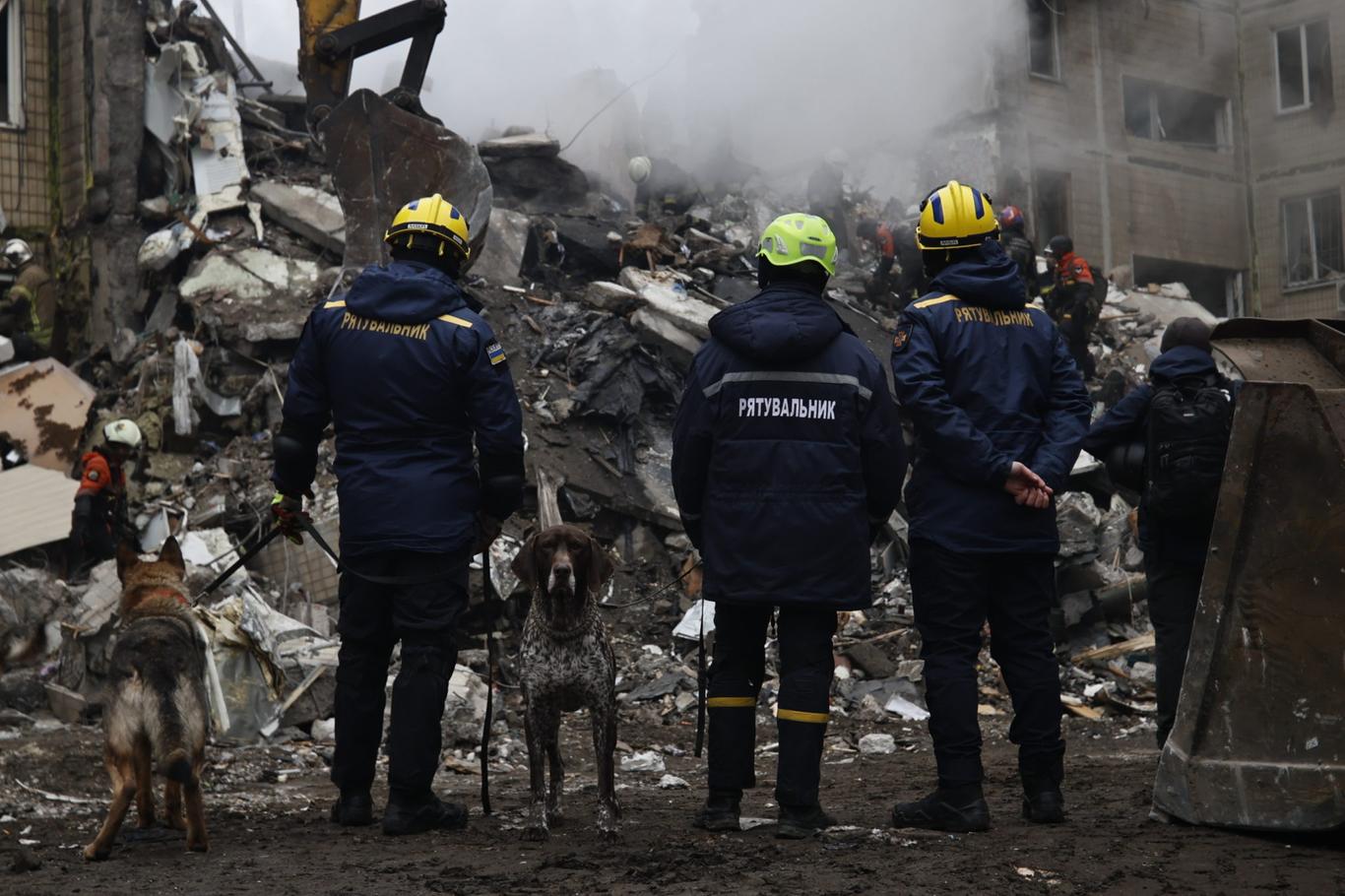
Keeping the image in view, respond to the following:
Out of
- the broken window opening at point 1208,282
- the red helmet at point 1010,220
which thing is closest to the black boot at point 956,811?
the red helmet at point 1010,220

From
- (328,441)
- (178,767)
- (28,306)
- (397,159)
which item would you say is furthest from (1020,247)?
(178,767)

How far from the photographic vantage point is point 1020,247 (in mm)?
14375

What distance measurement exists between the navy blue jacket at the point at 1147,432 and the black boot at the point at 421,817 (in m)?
2.38

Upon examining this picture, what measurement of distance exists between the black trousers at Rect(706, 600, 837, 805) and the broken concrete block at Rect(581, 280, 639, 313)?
830cm

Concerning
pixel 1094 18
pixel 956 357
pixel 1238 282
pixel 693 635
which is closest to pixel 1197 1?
pixel 1094 18

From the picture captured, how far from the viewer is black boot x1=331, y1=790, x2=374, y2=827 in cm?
491

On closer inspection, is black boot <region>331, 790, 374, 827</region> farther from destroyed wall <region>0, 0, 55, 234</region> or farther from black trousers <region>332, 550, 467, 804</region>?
destroyed wall <region>0, 0, 55, 234</region>

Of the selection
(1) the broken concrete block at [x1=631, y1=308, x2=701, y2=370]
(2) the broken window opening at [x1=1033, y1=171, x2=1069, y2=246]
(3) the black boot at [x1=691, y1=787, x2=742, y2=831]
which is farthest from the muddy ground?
(2) the broken window opening at [x1=1033, y1=171, x2=1069, y2=246]

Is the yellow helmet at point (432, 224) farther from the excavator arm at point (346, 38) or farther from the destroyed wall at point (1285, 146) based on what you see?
the destroyed wall at point (1285, 146)

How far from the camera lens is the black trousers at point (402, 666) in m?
4.73

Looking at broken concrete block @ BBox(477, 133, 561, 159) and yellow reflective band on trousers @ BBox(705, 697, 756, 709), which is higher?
broken concrete block @ BBox(477, 133, 561, 159)

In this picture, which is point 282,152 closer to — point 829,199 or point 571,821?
point 829,199

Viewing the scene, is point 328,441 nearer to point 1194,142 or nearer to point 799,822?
point 799,822

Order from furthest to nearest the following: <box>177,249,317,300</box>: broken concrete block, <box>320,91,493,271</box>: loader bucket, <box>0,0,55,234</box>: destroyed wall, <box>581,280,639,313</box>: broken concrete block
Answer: <box>0,0,55,234</box>: destroyed wall
<box>581,280,639,313</box>: broken concrete block
<box>177,249,317,300</box>: broken concrete block
<box>320,91,493,271</box>: loader bucket
